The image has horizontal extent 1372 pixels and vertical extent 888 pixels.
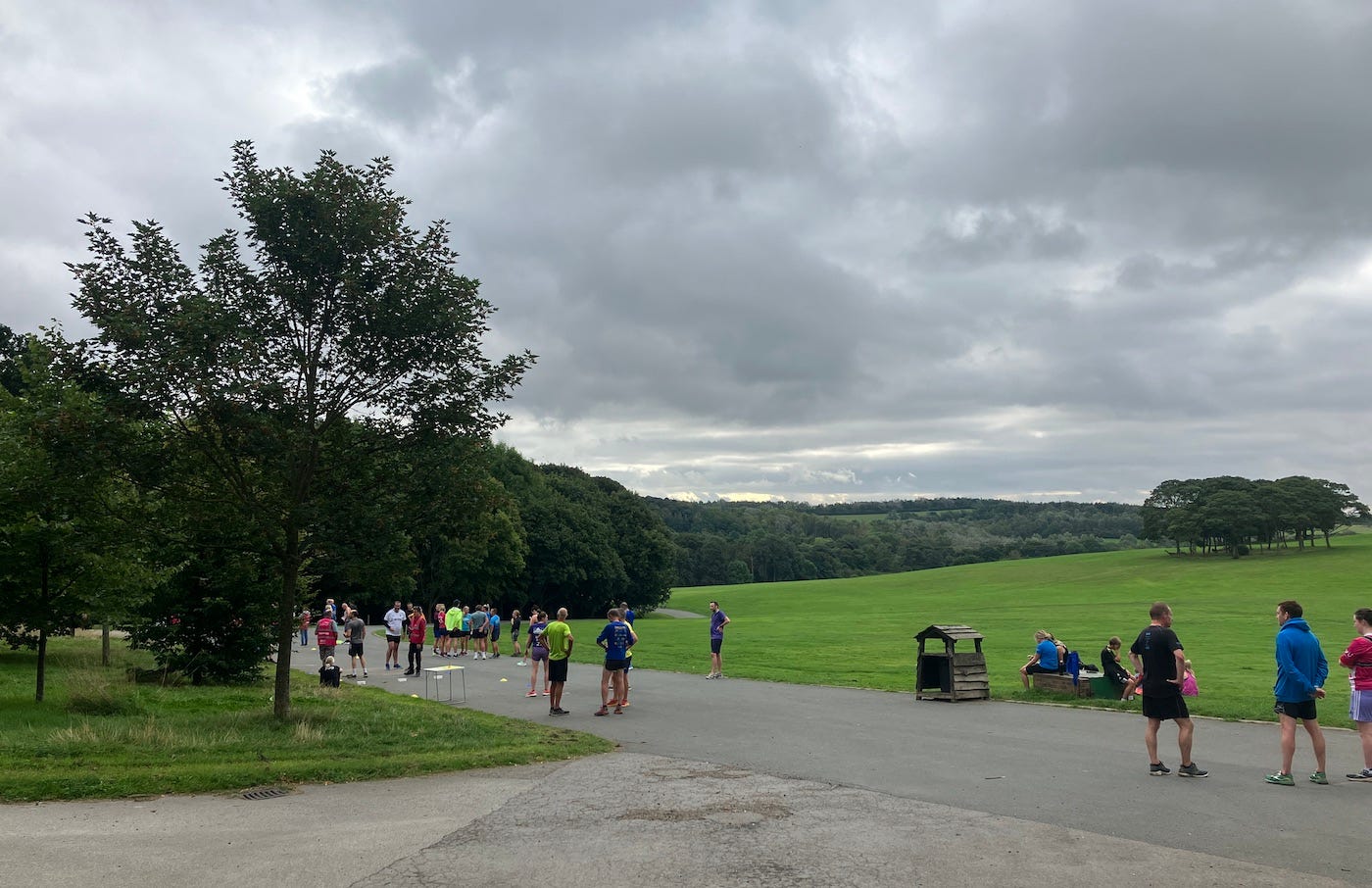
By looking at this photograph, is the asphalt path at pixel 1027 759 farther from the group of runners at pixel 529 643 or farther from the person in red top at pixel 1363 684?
the group of runners at pixel 529 643

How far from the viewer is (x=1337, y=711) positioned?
49.7 feet

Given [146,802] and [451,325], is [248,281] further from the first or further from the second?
[146,802]

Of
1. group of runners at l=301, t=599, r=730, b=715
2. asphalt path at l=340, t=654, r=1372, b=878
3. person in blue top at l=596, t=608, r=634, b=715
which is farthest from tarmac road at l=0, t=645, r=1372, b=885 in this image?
group of runners at l=301, t=599, r=730, b=715

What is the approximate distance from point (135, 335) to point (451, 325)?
3.97 metres

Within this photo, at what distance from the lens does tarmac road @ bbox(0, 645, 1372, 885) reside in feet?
22.8

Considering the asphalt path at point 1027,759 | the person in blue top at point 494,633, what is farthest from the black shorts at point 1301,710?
the person in blue top at point 494,633

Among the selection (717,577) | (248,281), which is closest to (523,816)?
(248,281)

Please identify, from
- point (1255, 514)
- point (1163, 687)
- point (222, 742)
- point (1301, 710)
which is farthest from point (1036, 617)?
point (1255, 514)

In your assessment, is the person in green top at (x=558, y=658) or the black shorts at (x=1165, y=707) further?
the person in green top at (x=558, y=658)

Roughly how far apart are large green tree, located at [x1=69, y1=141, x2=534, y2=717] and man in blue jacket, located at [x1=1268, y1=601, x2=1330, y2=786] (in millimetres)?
10664

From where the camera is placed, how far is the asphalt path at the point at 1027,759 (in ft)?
26.5

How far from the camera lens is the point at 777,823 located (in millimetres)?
8336

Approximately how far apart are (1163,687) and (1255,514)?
11237cm

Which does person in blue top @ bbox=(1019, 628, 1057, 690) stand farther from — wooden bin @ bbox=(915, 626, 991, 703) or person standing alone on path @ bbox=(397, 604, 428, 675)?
person standing alone on path @ bbox=(397, 604, 428, 675)
